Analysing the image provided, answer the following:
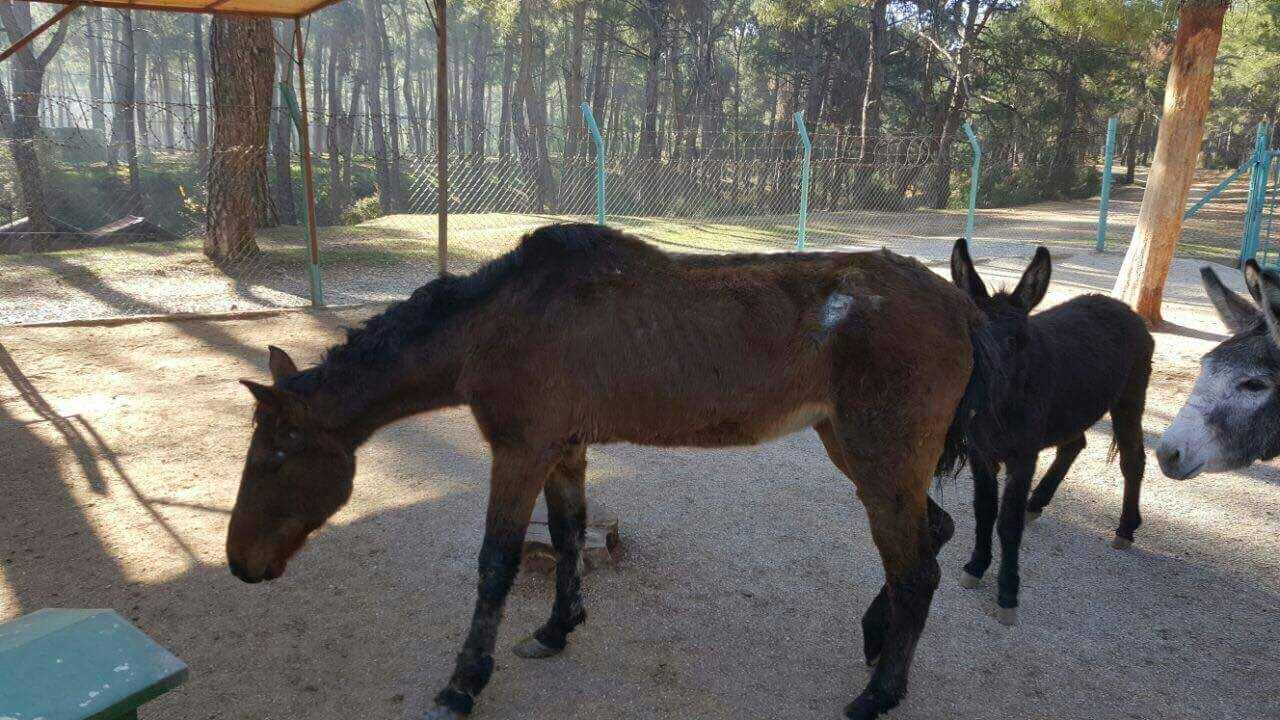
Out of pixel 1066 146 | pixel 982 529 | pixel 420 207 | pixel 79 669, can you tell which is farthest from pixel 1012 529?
pixel 1066 146

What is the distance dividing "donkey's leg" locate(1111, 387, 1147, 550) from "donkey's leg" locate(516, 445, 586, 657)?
324 centimetres

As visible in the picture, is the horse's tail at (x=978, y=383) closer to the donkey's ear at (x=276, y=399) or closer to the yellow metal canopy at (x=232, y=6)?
the donkey's ear at (x=276, y=399)

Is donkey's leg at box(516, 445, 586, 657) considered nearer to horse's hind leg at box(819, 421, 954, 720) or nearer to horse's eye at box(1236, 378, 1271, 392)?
horse's hind leg at box(819, 421, 954, 720)

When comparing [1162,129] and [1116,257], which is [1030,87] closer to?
[1116,257]

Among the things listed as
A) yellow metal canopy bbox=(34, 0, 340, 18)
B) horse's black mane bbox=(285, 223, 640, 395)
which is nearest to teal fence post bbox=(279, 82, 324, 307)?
yellow metal canopy bbox=(34, 0, 340, 18)

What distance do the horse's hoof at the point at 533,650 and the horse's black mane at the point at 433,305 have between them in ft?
4.65

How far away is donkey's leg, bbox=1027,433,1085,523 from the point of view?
4918mm

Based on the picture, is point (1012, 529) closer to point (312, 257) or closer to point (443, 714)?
point (443, 714)

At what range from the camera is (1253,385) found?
335 cm

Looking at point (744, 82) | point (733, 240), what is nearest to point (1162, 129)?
point (733, 240)

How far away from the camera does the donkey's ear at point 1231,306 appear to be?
11.4 ft

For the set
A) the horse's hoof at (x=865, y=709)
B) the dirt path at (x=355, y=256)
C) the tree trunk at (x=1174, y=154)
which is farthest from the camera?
the dirt path at (x=355, y=256)

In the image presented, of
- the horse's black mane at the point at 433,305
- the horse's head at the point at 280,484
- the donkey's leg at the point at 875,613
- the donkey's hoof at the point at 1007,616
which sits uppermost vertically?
the horse's black mane at the point at 433,305

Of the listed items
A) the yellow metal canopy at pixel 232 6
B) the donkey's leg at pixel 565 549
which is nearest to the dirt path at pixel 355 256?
the yellow metal canopy at pixel 232 6
